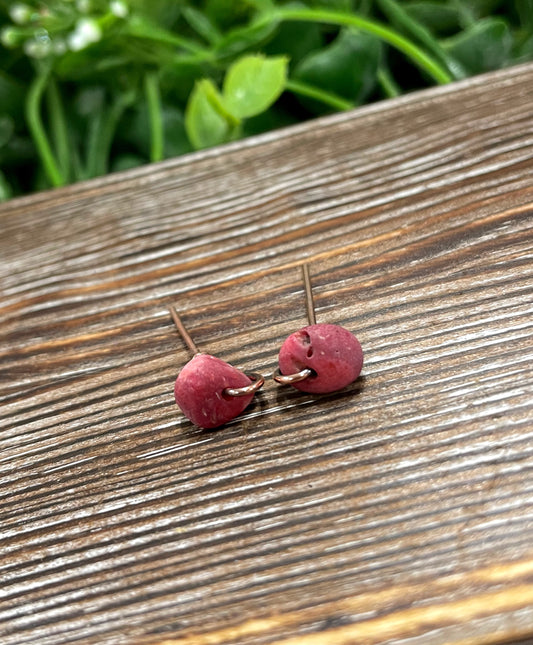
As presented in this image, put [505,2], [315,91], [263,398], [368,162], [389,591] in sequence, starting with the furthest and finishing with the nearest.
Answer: [505,2] < [315,91] < [368,162] < [263,398] < [389,591]

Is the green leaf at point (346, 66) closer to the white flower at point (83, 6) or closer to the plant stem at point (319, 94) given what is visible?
the plant stem at point (319, 94)

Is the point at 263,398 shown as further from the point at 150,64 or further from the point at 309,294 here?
the point at 150,64

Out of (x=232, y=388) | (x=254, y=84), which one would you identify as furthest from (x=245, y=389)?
(x=254, y=84)

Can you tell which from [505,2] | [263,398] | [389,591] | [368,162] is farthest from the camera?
[505,2]

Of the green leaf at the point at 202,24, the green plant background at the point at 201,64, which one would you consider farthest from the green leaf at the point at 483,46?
the green leaf at the point at 202,24

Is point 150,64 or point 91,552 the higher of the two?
point 150,64

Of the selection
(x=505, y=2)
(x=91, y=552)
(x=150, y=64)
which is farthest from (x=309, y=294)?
(x=505, y=2)

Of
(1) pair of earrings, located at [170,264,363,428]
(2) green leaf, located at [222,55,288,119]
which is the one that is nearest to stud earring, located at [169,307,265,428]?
(1) pair of earrings, located at [170,264,363,428]

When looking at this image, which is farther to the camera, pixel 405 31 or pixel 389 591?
pixel 405 31
